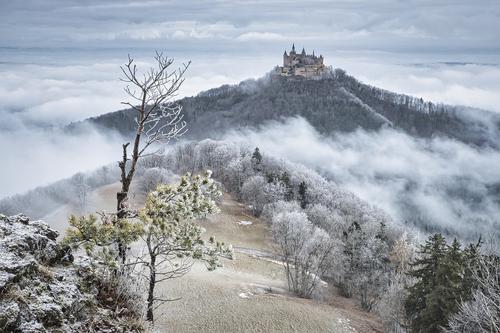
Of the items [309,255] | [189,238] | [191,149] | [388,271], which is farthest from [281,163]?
[189,238]

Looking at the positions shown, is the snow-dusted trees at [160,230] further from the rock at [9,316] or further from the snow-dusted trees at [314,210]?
the snow-dusted trees at [314,210]

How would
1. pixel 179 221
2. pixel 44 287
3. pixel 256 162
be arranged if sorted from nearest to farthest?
pixel 44 287, pixel 179 221, pixel 256 162

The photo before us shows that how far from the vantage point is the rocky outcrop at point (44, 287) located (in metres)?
9.43

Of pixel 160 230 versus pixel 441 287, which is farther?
pixel 441 287

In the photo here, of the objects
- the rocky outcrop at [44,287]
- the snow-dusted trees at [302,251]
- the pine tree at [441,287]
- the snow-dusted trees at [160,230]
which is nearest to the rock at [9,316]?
the rocky outcrop at [44,287]

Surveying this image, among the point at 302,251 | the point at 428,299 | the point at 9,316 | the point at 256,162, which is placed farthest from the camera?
the point at 256,162

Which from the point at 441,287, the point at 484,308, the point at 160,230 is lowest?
the point at 441,287

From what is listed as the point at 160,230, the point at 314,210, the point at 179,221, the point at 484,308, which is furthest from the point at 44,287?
the point at 314,210

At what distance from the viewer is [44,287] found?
1049 cm

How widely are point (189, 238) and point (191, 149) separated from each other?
113089mm

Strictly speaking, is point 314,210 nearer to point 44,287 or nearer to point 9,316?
point 44,287

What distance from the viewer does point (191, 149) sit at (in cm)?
12581

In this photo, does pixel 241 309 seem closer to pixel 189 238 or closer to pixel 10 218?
pixel 189 238

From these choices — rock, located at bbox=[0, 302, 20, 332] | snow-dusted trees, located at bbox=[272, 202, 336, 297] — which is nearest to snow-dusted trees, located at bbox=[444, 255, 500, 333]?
rock, located at bbox=[0, 302, 20, 332]
